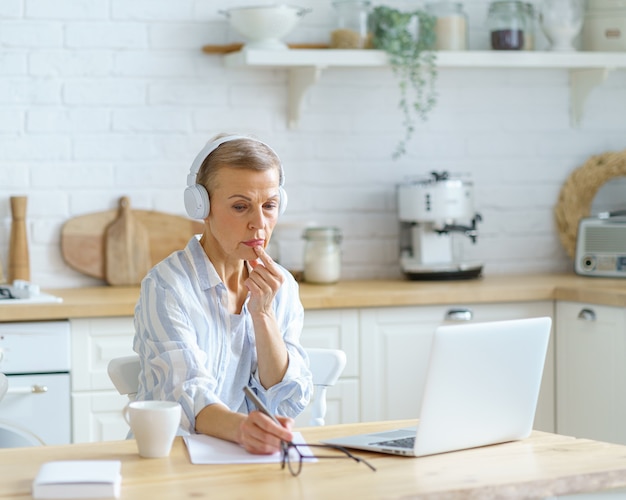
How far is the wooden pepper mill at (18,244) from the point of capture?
3.63 metres

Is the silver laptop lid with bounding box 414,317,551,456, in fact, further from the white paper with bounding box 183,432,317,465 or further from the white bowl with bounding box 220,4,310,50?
the white bowl with bounding box 220,4,310,50

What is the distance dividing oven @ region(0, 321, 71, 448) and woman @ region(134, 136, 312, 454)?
115 cm

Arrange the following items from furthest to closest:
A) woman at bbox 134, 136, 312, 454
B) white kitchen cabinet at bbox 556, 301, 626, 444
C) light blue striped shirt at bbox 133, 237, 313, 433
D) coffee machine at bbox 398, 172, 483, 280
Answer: coffee machine at bbox 398, 172, 483, 280 < white kitchen cabinet at bbox 556, 301, 626, 444 < woman at bbox 134, 136, 312, 454 < light blue striped shirt at bbox 133, 237, 313, 433

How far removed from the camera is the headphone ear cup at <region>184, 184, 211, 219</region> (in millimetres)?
2146

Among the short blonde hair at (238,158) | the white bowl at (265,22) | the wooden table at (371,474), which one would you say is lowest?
the wooden table at (371,474)

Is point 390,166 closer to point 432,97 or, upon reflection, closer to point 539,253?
point 432,97

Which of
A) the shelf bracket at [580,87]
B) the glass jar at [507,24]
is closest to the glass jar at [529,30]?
the glass jar at [507,24]

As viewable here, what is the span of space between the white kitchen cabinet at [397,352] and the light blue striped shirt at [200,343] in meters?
1.26

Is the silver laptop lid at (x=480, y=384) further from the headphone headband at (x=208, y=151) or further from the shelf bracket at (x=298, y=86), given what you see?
the shelf bracket at (x=298, y=86)

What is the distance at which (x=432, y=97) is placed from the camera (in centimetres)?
411

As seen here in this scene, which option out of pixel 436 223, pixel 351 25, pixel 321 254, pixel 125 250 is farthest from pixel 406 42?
pixel 125 250

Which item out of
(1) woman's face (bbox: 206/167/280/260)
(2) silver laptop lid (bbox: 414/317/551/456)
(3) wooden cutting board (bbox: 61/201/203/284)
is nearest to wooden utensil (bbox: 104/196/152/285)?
(3) wooden cutting board (bbox: 61/201/203/284)

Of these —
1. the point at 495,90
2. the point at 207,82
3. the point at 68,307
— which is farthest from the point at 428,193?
the point at 68,307

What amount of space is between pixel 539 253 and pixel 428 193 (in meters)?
0.72
